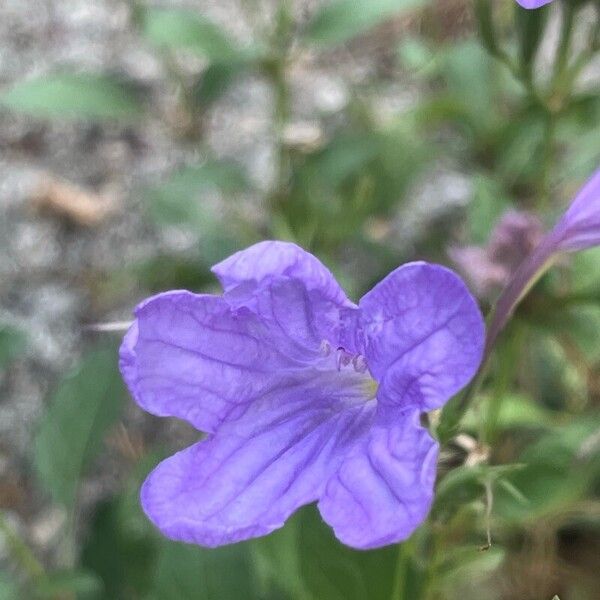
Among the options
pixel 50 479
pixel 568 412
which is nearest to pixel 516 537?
pixel 568 412

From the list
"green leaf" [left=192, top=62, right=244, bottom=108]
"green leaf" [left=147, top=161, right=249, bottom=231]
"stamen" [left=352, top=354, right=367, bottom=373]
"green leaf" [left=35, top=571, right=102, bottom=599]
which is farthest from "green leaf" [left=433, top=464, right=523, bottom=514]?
"green leaf" [left=192, top=62, right=244, bottom=108]

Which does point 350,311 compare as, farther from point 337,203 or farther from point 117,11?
point 117,11

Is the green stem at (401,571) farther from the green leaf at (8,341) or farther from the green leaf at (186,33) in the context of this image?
the green leaf at (186,33)

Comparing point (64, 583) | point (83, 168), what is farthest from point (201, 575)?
point (83, 168)

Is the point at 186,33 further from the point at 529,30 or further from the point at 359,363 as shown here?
the point at 359,363

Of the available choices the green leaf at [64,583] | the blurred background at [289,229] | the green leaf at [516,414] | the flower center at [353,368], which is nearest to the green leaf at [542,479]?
the blurred background at [289,229]
